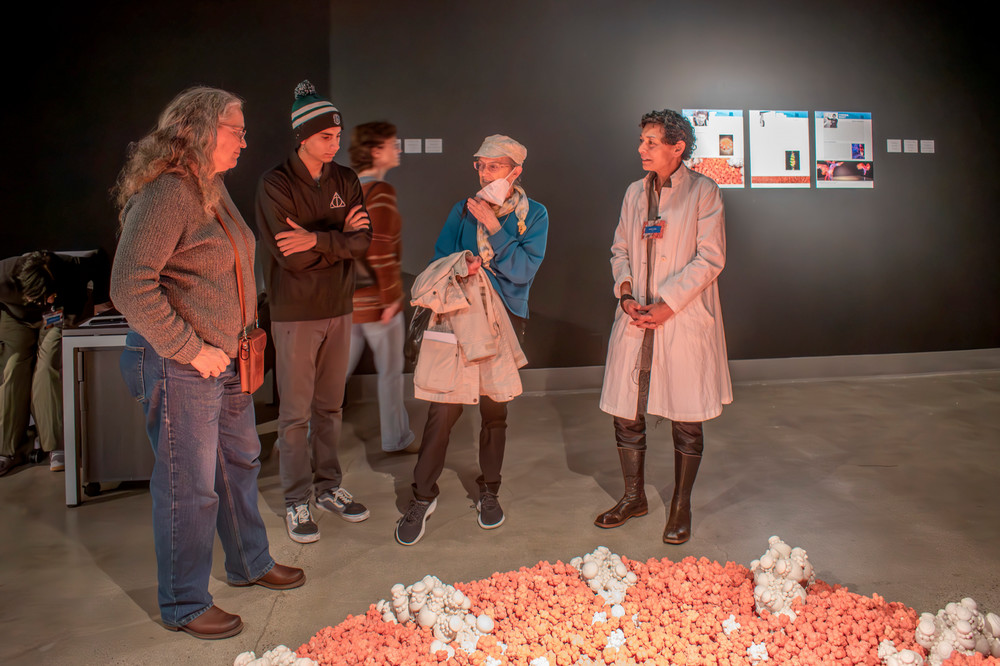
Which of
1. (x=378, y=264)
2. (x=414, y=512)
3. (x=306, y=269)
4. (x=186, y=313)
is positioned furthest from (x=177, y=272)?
(x=378, y=264)

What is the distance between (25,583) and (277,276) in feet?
4.67

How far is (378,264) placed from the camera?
4309 millimetres

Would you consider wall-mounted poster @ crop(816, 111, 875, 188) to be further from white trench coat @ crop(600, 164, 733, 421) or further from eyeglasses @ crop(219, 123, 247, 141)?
eyeglasses @ crop(219, 123, 247, 141)

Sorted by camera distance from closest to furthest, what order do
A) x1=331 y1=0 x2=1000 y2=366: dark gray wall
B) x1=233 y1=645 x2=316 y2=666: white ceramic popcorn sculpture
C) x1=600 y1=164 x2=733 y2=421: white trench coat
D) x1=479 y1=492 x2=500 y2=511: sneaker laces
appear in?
x1=233 y1=645 x2=316 y2=666: white ceramic popcorn sculpture
x1=600 y1=164 x2=733 y2=421: white trench coat
x1=479 y1=492 x2=500 y2=511: sneaker laces
x1=331 y1=0 x2=1000 y2=366: dark gray wall

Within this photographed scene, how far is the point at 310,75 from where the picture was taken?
5574mm

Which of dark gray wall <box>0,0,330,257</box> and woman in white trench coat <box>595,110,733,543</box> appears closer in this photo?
woman in white trench coat <box>595,110,733,543</box>

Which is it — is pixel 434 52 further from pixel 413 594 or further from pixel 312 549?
pixel 413 594

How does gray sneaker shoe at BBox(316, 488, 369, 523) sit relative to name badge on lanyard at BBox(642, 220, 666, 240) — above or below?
below

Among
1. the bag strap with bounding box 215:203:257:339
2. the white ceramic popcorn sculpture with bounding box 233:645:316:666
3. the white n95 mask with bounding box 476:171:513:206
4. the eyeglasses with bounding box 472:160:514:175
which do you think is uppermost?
the eyeglasses with bounding box 472:160:514:175

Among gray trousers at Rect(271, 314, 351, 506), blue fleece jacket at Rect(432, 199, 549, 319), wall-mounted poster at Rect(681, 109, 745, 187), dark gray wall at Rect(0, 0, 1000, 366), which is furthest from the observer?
wall-mounted poster at Rect(681, 109, 745, 187)

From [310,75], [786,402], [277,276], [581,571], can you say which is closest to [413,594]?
[581,571]

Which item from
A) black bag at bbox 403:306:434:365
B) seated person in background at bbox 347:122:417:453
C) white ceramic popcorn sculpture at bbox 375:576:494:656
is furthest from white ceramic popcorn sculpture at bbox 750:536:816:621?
seated person in background at bbox 347:122:417:453

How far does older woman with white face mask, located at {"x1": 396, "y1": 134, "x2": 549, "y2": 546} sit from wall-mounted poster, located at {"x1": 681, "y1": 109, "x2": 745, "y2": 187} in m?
3.47

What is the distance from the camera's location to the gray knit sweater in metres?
2.00
